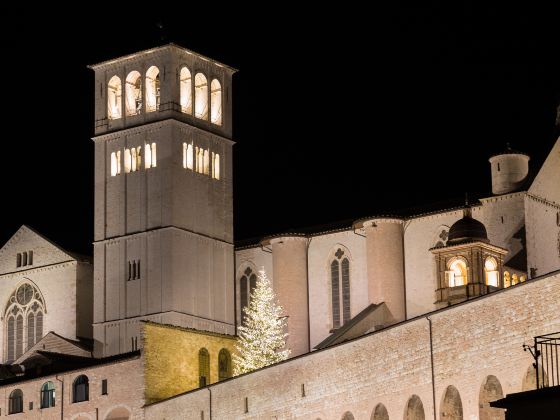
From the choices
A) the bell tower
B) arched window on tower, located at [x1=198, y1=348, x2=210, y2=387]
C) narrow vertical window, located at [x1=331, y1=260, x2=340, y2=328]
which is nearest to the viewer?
arched window on tower, located at [x1=198, y1=348, x2=210, y2=387]

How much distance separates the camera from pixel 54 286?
3263 inches

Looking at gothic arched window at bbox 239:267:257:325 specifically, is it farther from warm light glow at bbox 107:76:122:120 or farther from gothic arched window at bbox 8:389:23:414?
gothic arched window at bbox 8:389:23:414

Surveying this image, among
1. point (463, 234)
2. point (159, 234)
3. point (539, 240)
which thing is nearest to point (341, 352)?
point (463, 234)

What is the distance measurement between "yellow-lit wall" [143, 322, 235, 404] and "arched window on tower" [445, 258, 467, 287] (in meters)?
12.0

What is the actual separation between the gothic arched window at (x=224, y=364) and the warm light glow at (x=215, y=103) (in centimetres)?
1473

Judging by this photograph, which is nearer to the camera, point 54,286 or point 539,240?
point 539,240

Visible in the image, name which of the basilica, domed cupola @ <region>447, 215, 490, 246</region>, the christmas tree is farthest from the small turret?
the christmas tree

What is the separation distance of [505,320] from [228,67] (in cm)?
4122

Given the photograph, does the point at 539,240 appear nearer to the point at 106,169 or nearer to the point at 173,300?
the point at 173,300

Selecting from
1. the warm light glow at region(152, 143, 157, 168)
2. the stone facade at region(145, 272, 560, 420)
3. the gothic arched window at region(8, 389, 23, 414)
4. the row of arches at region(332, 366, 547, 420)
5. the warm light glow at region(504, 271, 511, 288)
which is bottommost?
the row of arches at region(332, 366, 547, 420)

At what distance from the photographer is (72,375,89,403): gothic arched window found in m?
68.6

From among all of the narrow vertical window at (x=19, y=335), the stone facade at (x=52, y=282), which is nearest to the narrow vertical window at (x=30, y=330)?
the stone facade at (x=52, y=282)

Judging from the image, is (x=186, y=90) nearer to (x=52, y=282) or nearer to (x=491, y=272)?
(x=52, y=282)

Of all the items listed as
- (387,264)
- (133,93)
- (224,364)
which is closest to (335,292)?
(387,264)
